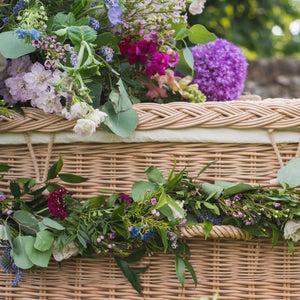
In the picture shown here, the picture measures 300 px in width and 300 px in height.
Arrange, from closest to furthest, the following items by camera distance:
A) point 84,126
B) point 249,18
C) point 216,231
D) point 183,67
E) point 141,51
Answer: point 84,126 → point 216,231 → point 141,51 → point 183,67 → point 249,18

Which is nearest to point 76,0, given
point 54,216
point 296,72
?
point 54,216

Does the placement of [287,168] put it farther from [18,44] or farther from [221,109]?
[18,44]

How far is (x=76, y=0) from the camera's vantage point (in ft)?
2.84

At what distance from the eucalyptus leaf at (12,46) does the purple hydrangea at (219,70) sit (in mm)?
493

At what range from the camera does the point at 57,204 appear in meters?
0.78

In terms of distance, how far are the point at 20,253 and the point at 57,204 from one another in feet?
0.40

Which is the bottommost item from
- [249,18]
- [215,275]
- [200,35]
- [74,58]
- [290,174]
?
[215,275]

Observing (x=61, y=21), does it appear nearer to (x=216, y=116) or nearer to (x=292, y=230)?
(x=216, y=116)

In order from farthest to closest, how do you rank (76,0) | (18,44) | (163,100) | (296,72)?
1. (296,72)
2. (163,100)
3. (76,0)
4. (18,44)

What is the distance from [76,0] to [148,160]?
40cm

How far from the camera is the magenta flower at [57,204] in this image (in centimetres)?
78

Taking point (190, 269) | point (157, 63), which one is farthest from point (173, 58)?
point (190, 269)

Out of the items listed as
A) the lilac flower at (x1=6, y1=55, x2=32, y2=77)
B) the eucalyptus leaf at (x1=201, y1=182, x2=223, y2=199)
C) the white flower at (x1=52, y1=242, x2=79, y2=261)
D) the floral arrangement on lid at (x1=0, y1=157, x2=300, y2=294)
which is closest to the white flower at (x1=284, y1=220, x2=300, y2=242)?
the floral arrangement on lid at (x1=0, y1=157, x2=300, y2=294)

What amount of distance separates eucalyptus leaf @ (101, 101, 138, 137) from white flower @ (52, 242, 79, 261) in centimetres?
25
